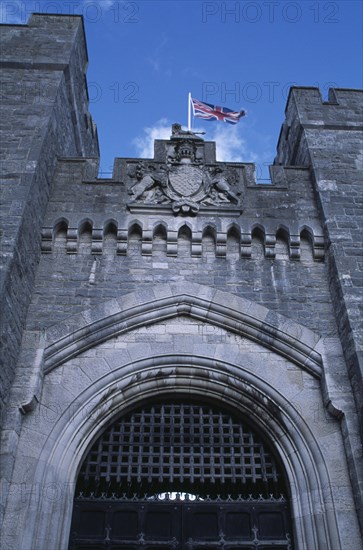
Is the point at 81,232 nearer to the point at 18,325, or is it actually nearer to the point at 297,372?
the point at 18,325

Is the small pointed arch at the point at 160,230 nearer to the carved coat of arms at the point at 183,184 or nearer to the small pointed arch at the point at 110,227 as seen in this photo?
the carved coat of arms at the point at 183,184

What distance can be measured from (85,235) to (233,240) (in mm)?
2177

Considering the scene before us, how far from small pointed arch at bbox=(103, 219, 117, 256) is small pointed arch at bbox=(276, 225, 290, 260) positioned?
2382 millimetres

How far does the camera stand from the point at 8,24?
1039 centimetres

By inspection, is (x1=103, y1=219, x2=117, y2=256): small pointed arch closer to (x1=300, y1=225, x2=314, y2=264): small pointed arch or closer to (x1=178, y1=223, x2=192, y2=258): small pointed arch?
Result: (x1=178, y1=223, x2=192, y2=258): small pointed arch

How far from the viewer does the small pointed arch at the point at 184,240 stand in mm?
8289

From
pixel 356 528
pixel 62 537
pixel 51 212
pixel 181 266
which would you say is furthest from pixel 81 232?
pixel 356 528

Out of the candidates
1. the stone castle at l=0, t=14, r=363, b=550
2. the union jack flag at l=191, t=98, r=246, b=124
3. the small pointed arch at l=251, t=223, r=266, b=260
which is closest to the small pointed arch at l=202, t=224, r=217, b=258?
the stone castle at l=0, t=14, r=363, b=550

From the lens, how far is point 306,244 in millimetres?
8438

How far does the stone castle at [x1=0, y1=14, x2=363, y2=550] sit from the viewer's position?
641cm

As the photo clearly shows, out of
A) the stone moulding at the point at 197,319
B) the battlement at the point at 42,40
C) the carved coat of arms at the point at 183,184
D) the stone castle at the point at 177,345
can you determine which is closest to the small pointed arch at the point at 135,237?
the stone castle at the point at 177,345

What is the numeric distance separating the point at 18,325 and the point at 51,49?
5.54 m

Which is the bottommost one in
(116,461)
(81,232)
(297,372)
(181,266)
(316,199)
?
(116,461)

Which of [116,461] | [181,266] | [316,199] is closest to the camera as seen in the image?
[116,461]
